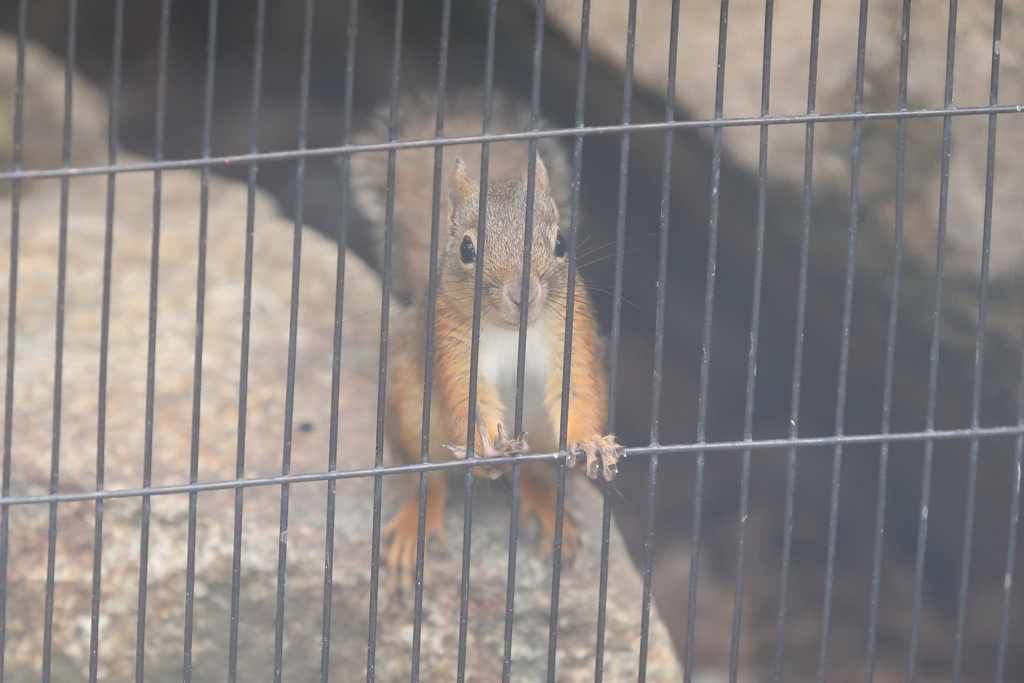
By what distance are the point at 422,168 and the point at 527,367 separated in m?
0.95

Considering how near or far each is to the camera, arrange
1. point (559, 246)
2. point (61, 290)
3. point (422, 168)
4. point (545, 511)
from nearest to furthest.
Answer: point (61, 290) → point (559, 246) → point (545, 511) → point (422, 168)

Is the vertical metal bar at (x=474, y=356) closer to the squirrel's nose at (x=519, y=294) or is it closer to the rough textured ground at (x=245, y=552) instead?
the squirrel's nose at (x=519, y=294)

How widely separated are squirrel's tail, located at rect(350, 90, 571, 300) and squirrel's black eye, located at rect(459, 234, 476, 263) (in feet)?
1.52

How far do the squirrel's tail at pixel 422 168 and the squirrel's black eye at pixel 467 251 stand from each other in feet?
1.52

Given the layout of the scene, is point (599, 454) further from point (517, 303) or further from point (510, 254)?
point (510, 254)

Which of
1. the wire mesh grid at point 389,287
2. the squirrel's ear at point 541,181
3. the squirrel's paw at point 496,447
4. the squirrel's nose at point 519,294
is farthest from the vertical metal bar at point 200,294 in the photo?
the squirrel's ear at point 541,181

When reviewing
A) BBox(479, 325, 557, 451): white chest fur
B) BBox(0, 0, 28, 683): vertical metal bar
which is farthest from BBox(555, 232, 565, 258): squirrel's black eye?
BBox(0, 0, 28, 683): vertical metal bar

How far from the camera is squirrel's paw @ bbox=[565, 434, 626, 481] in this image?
6.22 ft

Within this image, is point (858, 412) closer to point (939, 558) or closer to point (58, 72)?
point (939, 558)

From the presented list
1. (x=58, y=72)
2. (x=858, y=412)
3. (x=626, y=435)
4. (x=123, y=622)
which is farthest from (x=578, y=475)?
(x=58, y=72)

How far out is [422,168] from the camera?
3.14 m

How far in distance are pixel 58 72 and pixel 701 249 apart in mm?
Answer: 2528

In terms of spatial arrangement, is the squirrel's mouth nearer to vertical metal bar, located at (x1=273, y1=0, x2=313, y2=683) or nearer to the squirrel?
the squirrel

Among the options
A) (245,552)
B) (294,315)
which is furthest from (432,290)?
(245,552)
